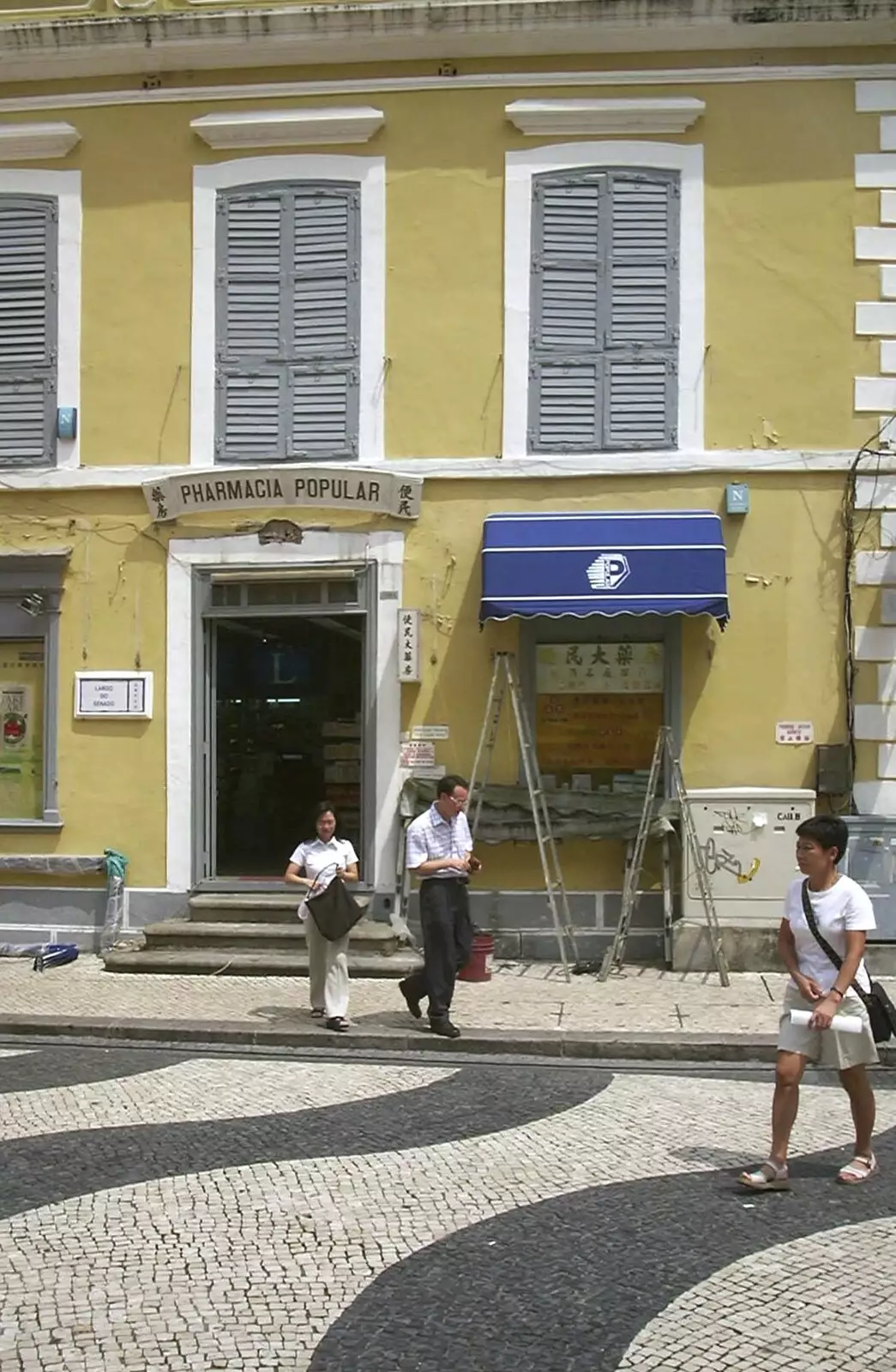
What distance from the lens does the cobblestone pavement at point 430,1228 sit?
4488mm

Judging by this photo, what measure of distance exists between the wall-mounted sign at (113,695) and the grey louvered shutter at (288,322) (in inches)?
81.8

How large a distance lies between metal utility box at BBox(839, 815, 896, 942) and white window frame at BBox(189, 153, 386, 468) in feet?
16.2

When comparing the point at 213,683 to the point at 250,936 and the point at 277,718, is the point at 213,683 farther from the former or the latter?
the point at 250,936

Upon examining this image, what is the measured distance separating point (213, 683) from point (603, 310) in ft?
15.0

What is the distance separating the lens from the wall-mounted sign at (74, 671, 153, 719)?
1222cm

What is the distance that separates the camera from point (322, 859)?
31.0 feet

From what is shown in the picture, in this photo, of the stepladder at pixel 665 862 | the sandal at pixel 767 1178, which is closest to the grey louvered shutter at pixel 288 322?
the stepladder at pixel 665 862

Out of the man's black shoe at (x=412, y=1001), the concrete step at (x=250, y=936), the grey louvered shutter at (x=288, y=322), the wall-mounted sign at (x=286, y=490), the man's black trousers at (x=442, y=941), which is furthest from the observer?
the grey louvered shutter at (x=288, y=322)

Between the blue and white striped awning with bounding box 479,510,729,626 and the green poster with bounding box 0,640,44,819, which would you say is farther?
the green poster with bounding box 0,640,44,819

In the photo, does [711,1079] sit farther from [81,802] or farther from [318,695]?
[81,802]

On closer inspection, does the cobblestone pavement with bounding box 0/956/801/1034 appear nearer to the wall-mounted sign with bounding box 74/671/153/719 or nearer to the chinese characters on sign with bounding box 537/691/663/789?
the chinese characters on sign with bounding box 537/691/663/789

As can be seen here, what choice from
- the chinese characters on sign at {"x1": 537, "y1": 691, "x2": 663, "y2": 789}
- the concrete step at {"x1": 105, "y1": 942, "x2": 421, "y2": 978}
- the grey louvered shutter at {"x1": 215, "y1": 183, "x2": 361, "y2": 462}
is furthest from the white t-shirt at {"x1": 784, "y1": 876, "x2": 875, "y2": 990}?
the grey louvered shutter at {"x1": 215, "y1": 183, "x2": 361, "y2": 462}

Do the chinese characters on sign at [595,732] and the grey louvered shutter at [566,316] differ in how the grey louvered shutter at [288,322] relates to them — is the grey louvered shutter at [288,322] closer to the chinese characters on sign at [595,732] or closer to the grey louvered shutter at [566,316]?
the grey louvered shutter at [566,316]

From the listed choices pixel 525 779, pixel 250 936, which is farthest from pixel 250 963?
pixel 525 779
